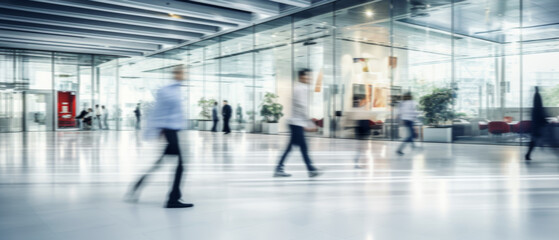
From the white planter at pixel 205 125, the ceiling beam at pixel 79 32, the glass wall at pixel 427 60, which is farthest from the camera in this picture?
the white planter at pixel 205 125

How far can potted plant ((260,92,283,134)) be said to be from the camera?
19406 millimetres

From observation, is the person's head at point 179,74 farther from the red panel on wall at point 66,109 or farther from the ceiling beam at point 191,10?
the red panel on wall at point 66,109

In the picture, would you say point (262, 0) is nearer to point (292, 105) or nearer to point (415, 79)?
point (415, 79)

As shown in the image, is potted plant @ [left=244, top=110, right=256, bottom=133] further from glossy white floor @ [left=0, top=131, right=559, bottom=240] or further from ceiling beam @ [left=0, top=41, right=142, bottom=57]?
glossy white floor @ [left=0, top=131, right=559, bottom=240]

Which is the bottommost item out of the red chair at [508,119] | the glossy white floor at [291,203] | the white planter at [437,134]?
the glossy white floor at [291,203]

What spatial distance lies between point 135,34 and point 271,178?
16.3 metres

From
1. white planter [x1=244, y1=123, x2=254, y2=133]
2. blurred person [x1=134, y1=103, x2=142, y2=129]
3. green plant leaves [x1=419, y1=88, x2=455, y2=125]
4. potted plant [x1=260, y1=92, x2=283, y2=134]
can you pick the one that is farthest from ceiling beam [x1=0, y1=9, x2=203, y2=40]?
green plant leaves [x1=419, y1=88, x2=455, y2=125]

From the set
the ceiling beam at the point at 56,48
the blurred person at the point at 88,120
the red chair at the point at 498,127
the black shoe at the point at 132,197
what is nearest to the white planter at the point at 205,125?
the ceiling beam at the point at 56,48

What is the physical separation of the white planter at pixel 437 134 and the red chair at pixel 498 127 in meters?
1.26

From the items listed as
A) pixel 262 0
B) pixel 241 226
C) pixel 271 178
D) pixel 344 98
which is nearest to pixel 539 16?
pixel 344 98

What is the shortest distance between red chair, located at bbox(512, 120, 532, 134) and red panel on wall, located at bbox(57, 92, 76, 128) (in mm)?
26006

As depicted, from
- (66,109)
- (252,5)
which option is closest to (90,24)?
(252,5)

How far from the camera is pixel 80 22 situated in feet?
54.9

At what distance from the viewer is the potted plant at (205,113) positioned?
23.8 meters
